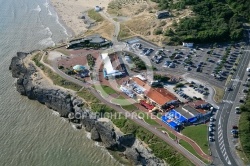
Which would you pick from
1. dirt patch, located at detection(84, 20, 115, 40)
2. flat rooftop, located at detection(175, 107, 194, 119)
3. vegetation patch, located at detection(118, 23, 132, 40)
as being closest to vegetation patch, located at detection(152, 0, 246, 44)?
vegetation patch, located at detection(118, 23, 132, 40)

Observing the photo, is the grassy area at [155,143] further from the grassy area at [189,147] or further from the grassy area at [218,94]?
the grassy area at [218,94]

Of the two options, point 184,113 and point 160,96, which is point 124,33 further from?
point 184,113

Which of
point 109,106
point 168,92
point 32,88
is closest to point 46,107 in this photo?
point 32,88

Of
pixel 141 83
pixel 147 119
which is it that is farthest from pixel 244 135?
pixel 141 83

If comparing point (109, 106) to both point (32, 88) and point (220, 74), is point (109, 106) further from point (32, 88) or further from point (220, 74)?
point (220, 74)

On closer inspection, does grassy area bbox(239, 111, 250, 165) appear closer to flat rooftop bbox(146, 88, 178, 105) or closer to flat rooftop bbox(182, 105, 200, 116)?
flat rooftop bbox(182, 105, 200, 116)

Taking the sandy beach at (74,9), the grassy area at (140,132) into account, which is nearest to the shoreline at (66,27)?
the sandy beach at (74,9)
